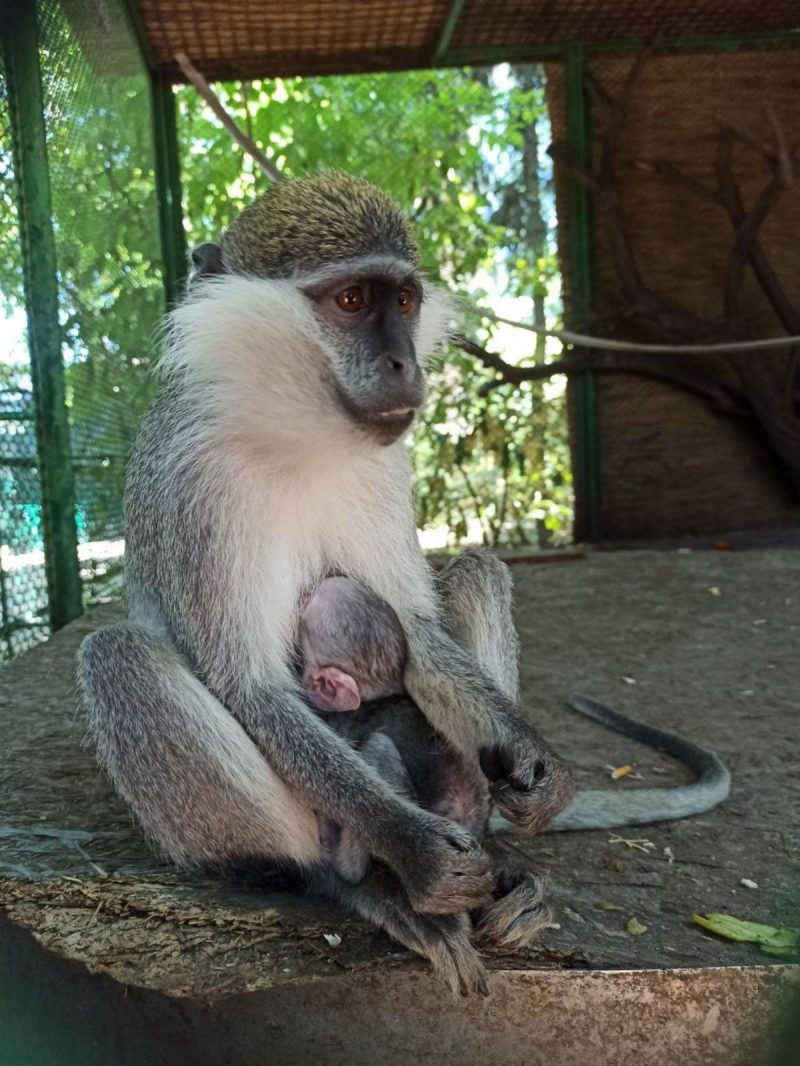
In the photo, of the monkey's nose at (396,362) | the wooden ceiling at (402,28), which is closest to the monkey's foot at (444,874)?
the monkey's nose at (396,362)

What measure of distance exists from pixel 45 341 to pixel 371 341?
2.77 m

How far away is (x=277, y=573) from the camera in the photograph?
97.4 inches

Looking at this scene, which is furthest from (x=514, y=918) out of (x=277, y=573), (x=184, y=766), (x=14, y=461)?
(x=14, y=461)

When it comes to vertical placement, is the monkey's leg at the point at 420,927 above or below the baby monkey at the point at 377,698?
below

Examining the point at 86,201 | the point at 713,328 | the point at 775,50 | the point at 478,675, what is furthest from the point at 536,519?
the point at 478,675

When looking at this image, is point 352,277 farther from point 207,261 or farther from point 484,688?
point 484,688

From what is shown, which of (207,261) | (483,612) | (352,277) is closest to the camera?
(352,277)

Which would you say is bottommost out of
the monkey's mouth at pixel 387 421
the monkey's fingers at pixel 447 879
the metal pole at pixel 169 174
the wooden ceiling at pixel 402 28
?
the monkey's fingers at pixel 447 879

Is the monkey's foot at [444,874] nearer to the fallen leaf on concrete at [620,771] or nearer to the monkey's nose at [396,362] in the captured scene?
the monkey's nose at [396,362]

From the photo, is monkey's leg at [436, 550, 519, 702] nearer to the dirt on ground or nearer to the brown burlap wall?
the dirt on ground

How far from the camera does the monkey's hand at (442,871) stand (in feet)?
6.68

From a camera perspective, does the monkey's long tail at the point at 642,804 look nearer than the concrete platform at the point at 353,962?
No

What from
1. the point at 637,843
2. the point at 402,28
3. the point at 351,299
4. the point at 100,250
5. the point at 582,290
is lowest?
the point at 637,843

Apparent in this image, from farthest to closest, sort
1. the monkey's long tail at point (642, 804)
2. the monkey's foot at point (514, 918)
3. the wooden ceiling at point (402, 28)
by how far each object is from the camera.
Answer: the wooden ceiling at point (402, 28) → the monkey's long tail at point (642, 804) → the monkey's foot at point (514, 918)
